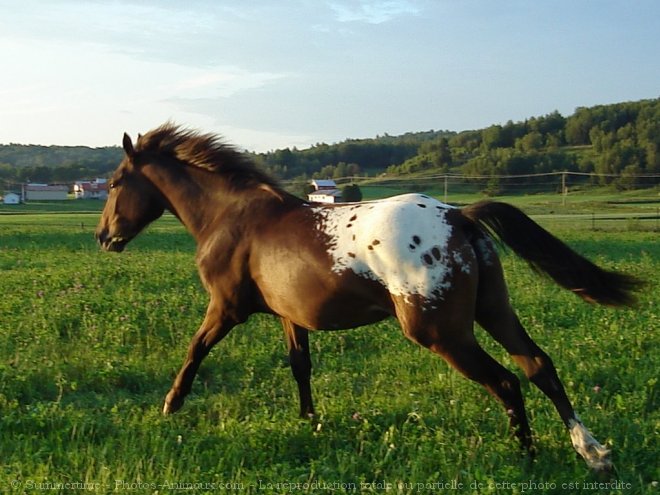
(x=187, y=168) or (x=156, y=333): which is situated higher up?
(x=187, y=168)

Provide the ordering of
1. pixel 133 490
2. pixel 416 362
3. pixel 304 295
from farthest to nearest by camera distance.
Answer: pixel 416 362
pixel 304 295
pixel 133 490

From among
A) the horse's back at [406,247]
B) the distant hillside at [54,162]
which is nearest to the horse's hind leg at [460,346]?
the horse's back at [406,247]

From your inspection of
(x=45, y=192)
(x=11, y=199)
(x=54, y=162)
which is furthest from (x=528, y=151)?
(x=54, y=162)

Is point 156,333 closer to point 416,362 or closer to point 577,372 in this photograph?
point 416,362

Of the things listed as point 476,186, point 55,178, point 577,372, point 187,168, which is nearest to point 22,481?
point 187,168

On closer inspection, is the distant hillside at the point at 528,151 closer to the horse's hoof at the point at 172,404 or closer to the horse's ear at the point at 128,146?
the horse's ear at the point at 128,146

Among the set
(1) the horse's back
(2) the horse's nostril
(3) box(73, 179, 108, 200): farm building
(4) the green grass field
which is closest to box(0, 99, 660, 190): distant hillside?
(3) box(73, 179, 108, 200): farm building

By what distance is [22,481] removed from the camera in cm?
378

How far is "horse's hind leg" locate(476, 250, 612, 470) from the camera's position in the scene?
14.4ft

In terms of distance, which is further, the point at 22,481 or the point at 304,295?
the point at 304,295

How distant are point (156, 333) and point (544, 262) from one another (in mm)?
4670

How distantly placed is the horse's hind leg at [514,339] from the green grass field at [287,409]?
0.34 metres

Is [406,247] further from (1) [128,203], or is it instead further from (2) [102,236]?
(2) [102,236]

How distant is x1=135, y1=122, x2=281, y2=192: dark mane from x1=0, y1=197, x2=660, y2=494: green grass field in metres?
1.90
